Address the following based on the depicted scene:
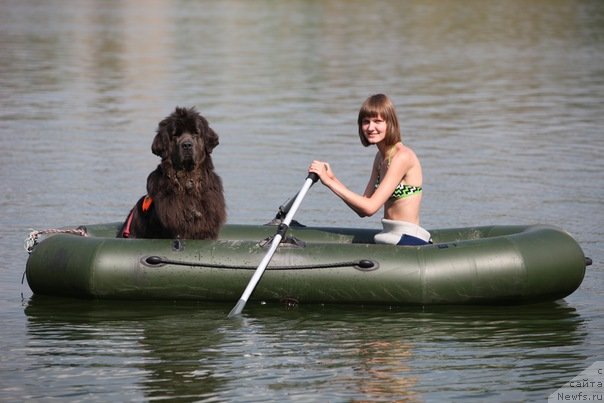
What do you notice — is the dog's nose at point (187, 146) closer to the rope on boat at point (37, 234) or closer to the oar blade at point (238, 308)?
the oar blade at point (238, 308)

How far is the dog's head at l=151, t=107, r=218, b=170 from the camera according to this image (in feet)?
28.7

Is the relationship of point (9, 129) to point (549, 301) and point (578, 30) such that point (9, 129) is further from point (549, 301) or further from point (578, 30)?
point (578, 30)

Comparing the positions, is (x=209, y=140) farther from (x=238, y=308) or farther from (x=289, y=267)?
(x=238, y=308)

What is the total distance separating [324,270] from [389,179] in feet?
2.56

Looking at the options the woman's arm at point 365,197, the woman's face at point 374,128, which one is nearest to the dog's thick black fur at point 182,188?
the woman's arm at point 365,197

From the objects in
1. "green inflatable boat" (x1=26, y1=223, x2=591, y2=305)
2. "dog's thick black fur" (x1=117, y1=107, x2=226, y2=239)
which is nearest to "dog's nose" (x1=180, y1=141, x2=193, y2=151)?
"dog's thick black fur" (x1=117, y1=107, x2=226, y2=239)

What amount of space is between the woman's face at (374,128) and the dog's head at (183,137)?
1.09 m

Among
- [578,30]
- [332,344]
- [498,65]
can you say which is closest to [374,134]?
[332,344]

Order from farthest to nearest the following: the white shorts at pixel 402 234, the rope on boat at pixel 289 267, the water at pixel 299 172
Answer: the white shorts at pixel 402 234
the rope on boat at pixel 289 267
the water at pixel 299 172

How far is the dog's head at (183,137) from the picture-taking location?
345 inches

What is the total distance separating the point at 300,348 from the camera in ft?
26.7

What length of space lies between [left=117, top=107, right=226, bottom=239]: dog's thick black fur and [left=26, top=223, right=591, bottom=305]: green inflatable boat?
17 cm

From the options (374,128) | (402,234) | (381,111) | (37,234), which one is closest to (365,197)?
(402,234)

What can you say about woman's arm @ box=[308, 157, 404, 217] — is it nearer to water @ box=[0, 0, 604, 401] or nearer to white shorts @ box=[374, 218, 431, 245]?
white shorts @ box=[374, 218, 431, 245]
